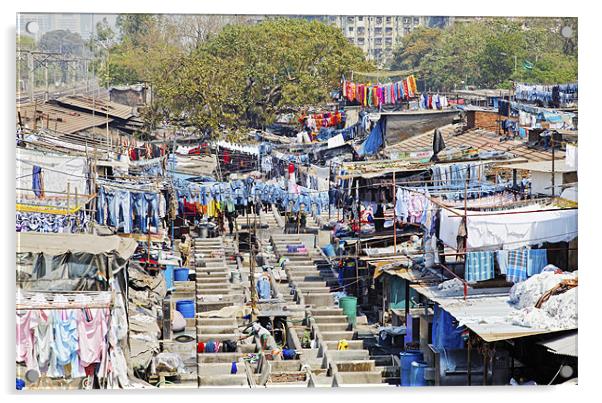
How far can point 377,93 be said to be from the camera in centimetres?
1223

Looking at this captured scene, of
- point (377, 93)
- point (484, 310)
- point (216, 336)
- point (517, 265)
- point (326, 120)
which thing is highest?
point (377, 93)

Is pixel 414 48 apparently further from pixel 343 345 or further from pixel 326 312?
pixel 343 345

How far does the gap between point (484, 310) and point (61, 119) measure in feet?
14.9

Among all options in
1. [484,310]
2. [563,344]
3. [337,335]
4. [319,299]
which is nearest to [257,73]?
[319,299]

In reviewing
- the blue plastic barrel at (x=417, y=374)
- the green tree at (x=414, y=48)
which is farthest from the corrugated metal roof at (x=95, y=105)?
the blue plastic barrel at (x=417, y=374)

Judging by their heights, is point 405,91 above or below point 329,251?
above

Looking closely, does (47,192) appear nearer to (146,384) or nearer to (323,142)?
(146,384)

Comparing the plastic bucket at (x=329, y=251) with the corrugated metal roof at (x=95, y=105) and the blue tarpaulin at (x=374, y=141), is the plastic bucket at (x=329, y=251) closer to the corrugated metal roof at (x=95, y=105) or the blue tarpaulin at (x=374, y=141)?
the blue tarpaulin at (x=374, y=141)

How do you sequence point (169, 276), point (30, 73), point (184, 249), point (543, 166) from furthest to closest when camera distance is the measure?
point (184, 249) → point (169, 276) → point (543, 166) → point (30, 73)

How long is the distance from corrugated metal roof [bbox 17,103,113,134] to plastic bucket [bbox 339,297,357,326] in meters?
3.29

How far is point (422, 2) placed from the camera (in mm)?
9625

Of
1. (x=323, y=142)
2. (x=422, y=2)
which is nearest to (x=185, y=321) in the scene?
(x=323, y=142)

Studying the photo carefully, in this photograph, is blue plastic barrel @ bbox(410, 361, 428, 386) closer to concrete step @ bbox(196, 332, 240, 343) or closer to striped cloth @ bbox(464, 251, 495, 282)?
striped cloth @ bbox(464, 251, 495, 282)

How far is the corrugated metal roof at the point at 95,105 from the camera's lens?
35.3 feet
